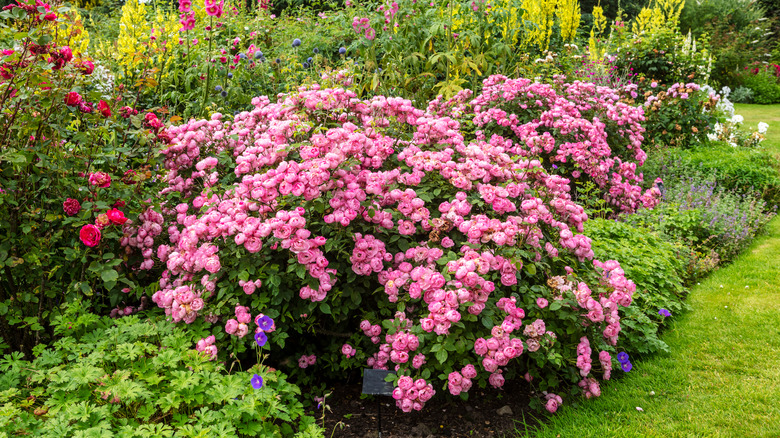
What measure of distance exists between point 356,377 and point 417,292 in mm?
827

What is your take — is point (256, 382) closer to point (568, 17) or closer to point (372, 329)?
point (372, 329)

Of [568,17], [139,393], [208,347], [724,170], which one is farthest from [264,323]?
[568,17]

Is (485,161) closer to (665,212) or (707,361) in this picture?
(707,361)

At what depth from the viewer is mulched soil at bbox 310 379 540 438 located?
256cm

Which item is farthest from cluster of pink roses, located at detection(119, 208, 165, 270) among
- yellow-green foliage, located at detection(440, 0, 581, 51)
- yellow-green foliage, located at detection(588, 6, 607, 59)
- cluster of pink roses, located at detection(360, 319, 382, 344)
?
yellow-green foliage, located at detection(588, 6, 607, 59)

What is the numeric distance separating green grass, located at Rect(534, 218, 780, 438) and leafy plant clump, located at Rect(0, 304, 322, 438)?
4.18 feet

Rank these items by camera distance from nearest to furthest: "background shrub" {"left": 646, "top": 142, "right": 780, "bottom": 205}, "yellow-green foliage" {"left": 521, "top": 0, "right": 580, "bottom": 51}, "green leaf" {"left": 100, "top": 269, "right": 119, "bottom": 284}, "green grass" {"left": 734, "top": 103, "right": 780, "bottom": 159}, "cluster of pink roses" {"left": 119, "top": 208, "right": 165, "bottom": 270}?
"green leaf" {"left": 100, "top": 269, "right": 119, "bottom": 284}
"cluster of pink roses" {"left": 119, "top": 208, "right": 165, "bottom": 270}
"background shrub" {"left": 646, "top": 142, "right": 780, "bottom": 205}
"yellow-green foliage" {"left": 521, "top": 0, "right": 580, "bottom": 51}
"green grass" {"left": 734, "top": 103, "right": 780, "bottom": 159}

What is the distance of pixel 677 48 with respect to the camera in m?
8.44

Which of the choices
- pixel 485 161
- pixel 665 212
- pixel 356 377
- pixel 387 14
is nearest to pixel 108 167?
pixel 356 377

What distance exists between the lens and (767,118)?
39.4ft

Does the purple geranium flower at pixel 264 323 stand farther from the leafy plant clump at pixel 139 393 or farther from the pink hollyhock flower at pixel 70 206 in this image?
the pink hollyhock flower at pixel 70 206

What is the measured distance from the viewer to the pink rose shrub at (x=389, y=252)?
96.7 inches

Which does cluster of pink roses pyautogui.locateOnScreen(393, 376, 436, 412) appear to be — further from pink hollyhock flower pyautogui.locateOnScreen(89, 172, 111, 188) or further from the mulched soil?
pink hollyhock flower pyautogui.locateOnScreen(89, 172, 111, 188)

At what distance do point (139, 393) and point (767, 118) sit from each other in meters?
13.7
